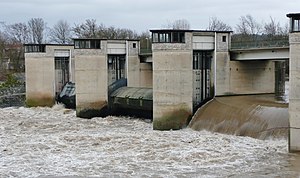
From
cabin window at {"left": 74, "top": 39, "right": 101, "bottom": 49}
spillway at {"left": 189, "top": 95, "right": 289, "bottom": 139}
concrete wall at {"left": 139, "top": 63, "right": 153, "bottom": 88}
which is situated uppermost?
cabin window at {"left": 74, "top": 39, "right": 101, "bottom": 49}

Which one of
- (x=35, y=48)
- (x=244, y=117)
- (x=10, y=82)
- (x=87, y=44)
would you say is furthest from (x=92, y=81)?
(x=10, y=82)

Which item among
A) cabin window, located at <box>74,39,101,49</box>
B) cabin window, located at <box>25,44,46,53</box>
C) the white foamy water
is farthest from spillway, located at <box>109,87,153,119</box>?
cabin window, located at <box>25,44,46,53</box>

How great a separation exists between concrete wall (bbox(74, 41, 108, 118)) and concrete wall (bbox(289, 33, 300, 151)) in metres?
16.3

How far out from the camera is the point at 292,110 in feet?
57.2

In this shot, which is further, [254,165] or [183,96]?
[183,96]

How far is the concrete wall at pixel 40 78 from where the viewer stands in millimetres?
38812

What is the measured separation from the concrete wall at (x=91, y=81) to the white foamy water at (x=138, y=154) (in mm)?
5254

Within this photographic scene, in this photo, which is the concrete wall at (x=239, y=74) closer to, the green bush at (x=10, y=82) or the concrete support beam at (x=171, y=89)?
the concrete support beam at (x=171, y=89)

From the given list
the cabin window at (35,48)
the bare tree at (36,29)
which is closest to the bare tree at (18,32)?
the bare tree at (36,29)

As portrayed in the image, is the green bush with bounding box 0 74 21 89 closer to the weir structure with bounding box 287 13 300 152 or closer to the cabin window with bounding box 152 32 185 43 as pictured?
the cabin window with bounding box 152 32 185 43

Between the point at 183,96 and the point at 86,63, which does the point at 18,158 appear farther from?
the point at 86,63

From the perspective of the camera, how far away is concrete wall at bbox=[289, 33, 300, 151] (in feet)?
56.7

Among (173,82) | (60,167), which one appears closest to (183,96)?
(173,82)

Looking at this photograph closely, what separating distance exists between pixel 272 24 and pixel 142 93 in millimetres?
34331
